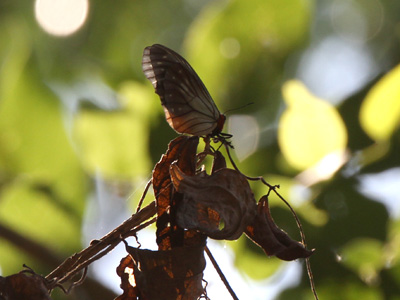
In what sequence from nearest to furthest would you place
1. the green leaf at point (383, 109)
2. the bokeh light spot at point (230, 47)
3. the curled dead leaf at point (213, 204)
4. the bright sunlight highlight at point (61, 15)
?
1. the curled dead leaf at point (213, 204)
2. the green leaf at point (383, 109)
3. the bokeh light spot at point (230, 47)
4. the bright sunlight highlight at point (61, 15)

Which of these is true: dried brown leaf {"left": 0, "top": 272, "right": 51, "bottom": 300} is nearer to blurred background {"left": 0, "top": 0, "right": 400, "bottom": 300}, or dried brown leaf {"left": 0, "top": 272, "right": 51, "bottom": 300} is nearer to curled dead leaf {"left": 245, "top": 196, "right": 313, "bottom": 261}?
curled dead leaf {"left": 245, "top": 196, "right": 313, "bottom": 261}

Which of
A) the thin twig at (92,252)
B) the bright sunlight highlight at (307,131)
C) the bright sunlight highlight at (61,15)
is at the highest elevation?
the bright sunlight highlight at (61,15)

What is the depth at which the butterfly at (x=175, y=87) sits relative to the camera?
2.51ft

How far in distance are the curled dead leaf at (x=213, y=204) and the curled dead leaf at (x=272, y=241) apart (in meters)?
0.02

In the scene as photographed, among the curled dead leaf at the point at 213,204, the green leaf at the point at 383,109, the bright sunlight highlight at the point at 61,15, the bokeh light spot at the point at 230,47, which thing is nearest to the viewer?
the curled dead leaf at the point at 213,204

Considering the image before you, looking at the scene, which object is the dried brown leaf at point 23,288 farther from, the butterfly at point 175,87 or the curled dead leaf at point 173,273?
the butterfly at point 175,87

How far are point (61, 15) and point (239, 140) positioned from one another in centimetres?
79

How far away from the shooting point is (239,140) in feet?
4.68

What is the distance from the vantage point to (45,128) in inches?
59.7

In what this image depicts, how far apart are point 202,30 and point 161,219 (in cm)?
72

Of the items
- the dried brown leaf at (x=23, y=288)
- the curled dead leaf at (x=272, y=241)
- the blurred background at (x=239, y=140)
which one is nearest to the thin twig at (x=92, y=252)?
the dried brown leaf at (x=23, y=288)

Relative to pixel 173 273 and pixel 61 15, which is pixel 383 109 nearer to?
pixel 173 273

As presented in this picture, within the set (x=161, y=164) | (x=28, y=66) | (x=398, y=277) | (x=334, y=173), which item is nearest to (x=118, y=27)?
(x=28, y=66)

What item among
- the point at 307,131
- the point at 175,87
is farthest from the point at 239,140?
the point at 175,87
